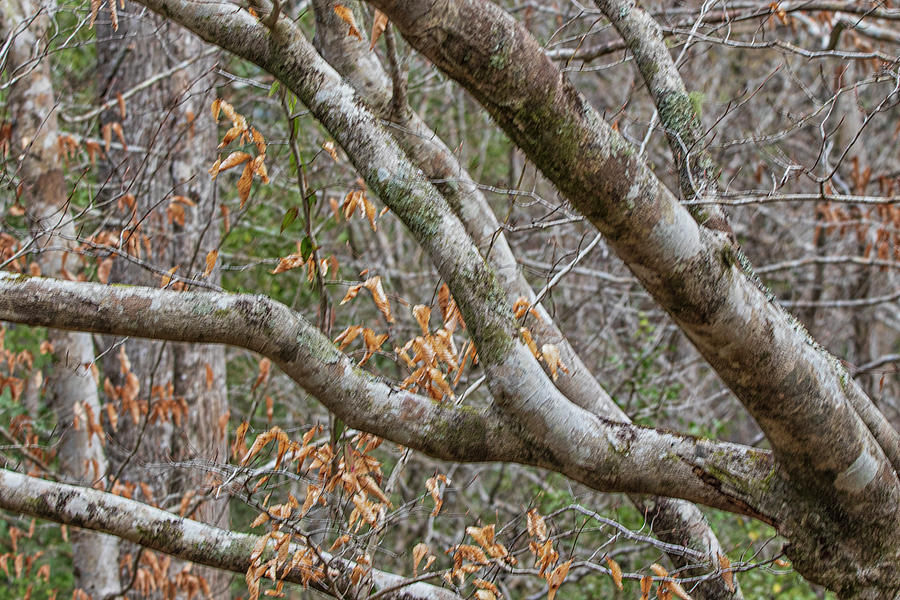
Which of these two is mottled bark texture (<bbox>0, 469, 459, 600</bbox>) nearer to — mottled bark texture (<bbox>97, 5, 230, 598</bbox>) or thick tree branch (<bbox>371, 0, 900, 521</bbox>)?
thick tree branch (<bbox>371, 0, 900, 521</bbox>)

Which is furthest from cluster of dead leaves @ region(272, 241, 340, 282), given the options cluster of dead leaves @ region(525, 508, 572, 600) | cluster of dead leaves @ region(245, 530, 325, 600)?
cluster of dead leaves @ region(525, 508, 572, 600)

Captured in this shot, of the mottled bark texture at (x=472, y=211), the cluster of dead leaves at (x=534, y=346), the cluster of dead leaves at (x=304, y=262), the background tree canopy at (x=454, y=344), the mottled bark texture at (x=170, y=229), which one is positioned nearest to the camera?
the background tree canopy at (x=454, y=344)

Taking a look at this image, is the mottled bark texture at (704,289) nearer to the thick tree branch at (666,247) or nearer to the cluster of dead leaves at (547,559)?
the thick tree branch at (666,247)

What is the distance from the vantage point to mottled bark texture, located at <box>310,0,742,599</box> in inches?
114

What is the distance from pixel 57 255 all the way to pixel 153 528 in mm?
2205

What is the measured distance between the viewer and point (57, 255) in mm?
4301

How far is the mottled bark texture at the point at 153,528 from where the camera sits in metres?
2.62

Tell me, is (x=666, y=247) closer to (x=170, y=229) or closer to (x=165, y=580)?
(x=165, y=580)

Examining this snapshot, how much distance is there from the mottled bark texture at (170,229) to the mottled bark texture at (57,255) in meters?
A: 0.30

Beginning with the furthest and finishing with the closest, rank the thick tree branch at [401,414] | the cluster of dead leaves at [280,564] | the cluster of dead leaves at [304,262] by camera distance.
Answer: the cluster of dead leaves at [280,564]
the cluster of dead leaves at [304,262]
the thick tree branch at [401,414]

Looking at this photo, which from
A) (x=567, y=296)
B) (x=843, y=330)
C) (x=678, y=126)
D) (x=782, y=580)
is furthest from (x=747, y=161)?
(x=678, y=126)

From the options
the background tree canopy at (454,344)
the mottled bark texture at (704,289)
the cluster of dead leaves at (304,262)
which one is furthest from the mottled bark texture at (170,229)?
the mottled bark texture at (704,289)

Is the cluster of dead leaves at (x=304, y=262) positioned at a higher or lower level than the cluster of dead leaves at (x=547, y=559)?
higher

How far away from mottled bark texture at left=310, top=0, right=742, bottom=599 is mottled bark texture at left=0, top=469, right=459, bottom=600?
0.90 meters
